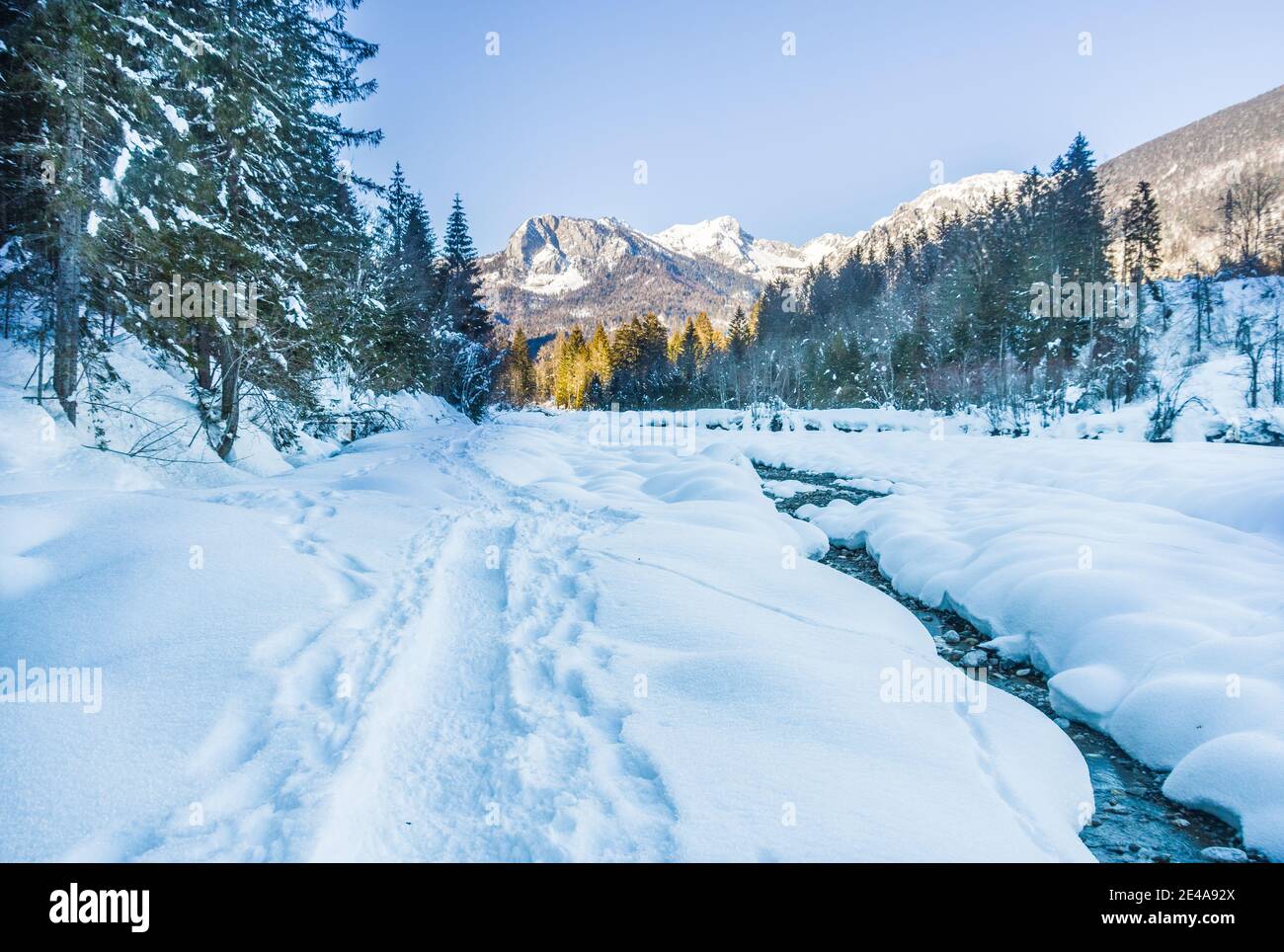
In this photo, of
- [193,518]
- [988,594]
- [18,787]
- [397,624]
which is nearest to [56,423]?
[193,518]

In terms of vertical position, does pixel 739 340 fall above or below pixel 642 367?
above

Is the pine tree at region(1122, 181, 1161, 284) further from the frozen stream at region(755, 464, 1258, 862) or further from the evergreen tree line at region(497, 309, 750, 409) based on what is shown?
the frozen stream at region(755, 464, 1258, 862)

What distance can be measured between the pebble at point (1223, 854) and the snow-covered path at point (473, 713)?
0.43 m

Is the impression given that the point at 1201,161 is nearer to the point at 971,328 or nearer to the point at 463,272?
the point at 971,328

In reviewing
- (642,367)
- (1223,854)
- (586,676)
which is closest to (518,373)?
(642,367)

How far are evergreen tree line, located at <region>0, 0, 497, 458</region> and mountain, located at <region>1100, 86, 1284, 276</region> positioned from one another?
98.8 metres

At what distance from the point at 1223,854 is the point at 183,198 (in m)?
12.1

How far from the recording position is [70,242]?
6.60 metres

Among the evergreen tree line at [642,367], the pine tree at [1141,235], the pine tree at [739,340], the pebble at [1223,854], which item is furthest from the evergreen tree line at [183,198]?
the pine tree at [1141,235]

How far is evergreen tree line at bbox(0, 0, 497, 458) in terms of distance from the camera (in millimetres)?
6641

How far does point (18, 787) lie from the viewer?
2020 mm

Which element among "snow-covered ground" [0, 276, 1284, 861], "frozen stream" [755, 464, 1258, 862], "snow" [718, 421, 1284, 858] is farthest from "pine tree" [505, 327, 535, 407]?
"frozen stream" [755, 464, 1258, 862]
